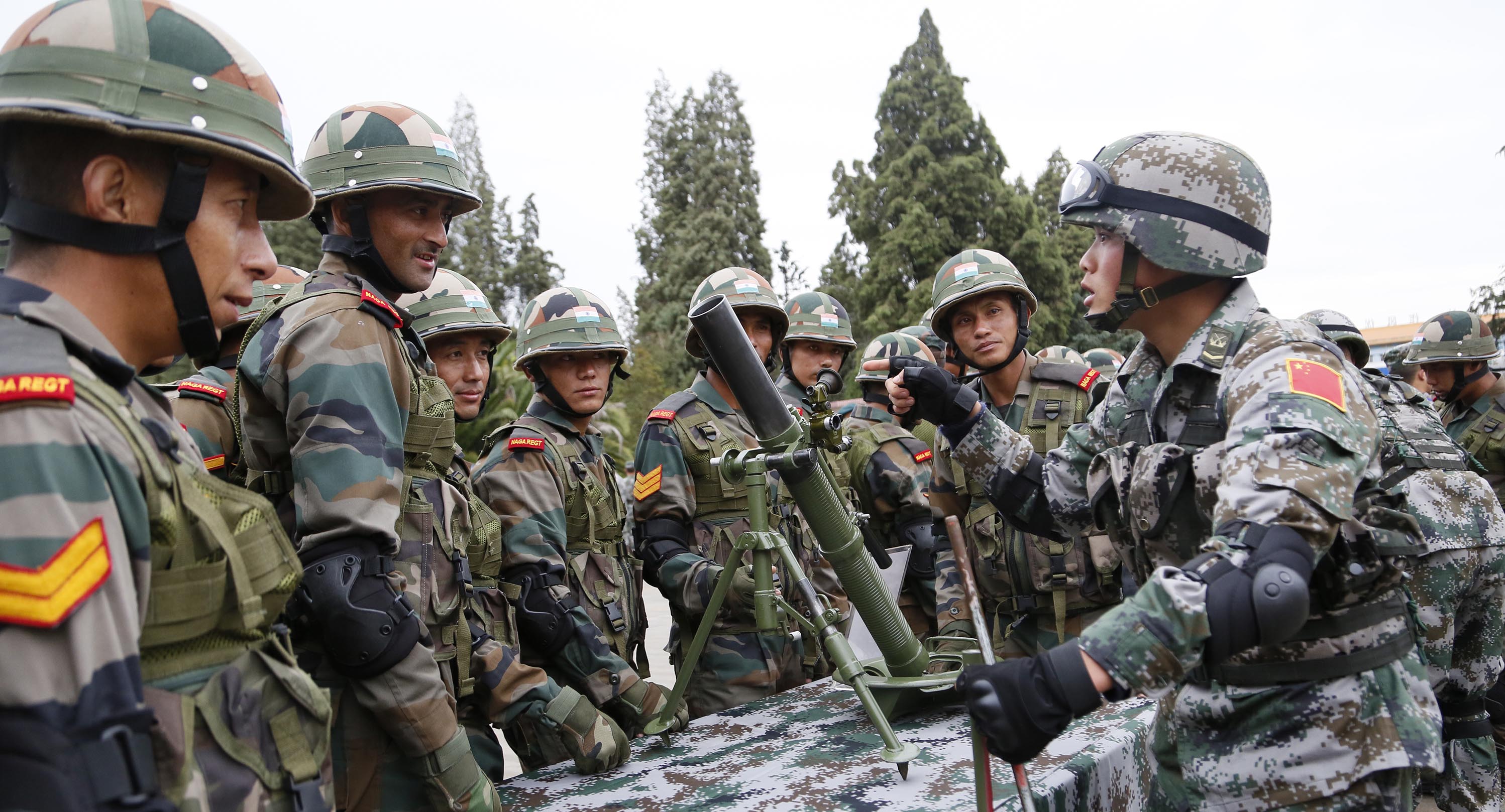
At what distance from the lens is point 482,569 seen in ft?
12.5

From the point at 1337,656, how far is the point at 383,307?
2674mm

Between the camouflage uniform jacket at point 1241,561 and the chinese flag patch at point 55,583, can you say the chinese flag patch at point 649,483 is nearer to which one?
the camouflage uniform jacket at point 1241,561

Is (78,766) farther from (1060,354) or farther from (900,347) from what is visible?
(1060,354)

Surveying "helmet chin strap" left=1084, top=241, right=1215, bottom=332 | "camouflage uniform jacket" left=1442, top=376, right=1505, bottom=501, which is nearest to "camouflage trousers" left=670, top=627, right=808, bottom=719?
"helmet chin strap" left=1084, top=241, right=1215, bottom=332

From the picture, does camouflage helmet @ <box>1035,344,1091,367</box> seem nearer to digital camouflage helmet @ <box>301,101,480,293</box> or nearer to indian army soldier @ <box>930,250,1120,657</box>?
indian army soldier @ <box>930,250,1120,657</box>

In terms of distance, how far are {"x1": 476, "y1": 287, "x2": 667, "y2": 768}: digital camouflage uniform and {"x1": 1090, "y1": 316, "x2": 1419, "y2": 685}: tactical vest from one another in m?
1.97

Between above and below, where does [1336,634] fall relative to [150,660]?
below

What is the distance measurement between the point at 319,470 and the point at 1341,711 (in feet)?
8.56

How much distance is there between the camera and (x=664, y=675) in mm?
9422

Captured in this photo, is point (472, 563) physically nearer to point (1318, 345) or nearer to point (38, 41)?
point (38, 41)

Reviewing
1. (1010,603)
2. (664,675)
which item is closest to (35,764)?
(1010,603)

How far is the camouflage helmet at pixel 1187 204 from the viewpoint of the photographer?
271 cm

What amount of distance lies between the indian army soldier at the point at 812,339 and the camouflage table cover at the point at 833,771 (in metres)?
3.18

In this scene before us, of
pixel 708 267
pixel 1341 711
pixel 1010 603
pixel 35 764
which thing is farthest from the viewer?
pixel 708 267
